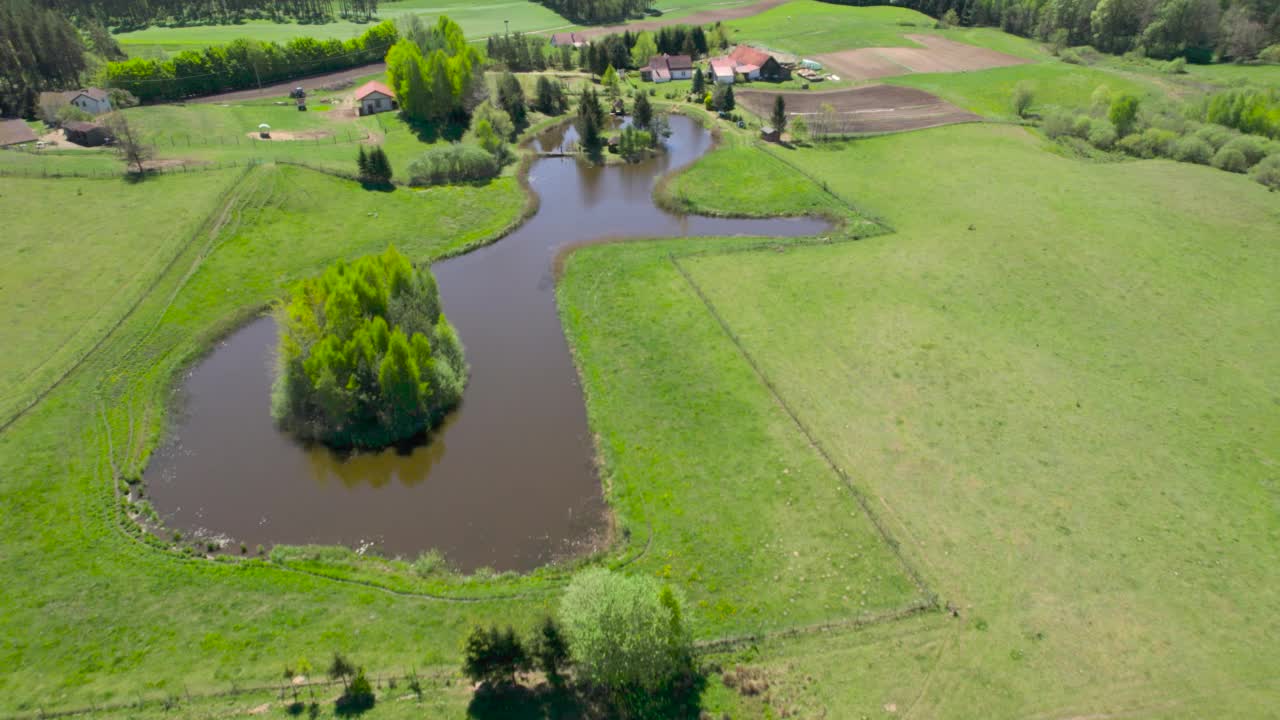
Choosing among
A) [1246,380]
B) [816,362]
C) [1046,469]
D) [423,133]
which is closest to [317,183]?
[423,133]

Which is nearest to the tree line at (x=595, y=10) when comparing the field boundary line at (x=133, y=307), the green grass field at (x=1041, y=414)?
the green grass field at (x=1041, y=414)

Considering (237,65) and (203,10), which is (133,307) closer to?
(237,65)

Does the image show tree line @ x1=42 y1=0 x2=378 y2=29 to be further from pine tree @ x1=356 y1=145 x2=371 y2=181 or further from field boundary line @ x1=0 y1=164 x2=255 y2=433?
field boundary line @ x1=0 y1=164 x2=255 y2=433

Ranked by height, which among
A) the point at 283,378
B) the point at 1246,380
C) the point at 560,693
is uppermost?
the point at 283,378

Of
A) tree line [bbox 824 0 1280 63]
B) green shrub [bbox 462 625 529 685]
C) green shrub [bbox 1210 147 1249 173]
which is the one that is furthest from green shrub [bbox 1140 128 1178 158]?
green shrub [bbox 462 625 529 685]

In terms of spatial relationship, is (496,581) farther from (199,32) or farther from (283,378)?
(199,32)

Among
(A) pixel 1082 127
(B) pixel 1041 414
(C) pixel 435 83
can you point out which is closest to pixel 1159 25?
(A) pixel 1082 127

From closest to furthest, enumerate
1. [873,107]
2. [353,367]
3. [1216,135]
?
[353,367] → [1216,135] → [873,107]
